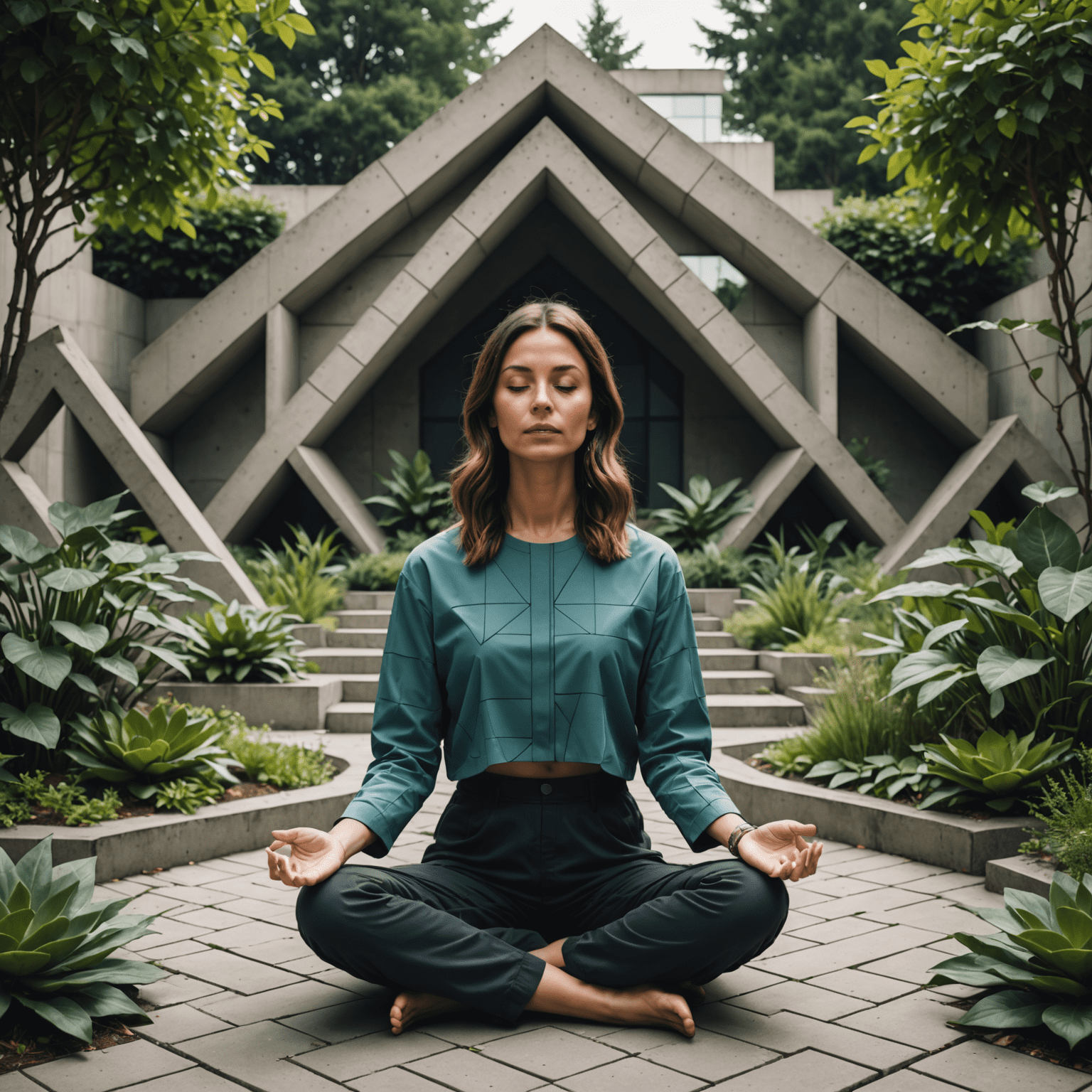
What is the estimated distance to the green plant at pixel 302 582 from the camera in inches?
341

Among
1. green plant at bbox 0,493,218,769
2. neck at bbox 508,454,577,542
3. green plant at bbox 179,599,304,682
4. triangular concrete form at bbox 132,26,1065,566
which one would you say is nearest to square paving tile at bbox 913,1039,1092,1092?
neck at bbox 508,454,577,542

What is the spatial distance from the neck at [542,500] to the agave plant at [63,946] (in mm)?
1422

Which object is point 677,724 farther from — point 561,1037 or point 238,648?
point 238,648

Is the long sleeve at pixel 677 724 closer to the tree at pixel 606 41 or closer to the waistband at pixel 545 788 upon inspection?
the waistband at pixel 545 788

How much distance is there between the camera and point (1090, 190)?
4.65 meters

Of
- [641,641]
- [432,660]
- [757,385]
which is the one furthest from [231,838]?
[757,385]

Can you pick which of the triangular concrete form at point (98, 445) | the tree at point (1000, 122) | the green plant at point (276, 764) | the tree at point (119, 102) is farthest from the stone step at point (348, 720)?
the tree at point (1000, 122)

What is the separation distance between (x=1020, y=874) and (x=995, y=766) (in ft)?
2.02

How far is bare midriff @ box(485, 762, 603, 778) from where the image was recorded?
2.60 meters

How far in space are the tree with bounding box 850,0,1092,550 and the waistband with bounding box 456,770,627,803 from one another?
2.64 metres

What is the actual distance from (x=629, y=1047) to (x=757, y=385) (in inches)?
339

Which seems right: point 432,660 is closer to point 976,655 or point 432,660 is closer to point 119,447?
point 976,655

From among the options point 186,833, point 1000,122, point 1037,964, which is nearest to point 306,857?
point 1037,964

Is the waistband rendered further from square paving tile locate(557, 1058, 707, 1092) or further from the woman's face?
the woman's face
